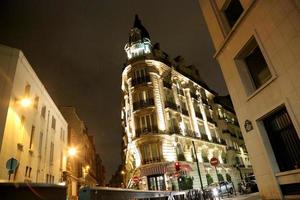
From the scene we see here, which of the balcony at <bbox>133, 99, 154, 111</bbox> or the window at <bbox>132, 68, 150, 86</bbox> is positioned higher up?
the window at <bbox>132, 68, 150, 86</bbox>

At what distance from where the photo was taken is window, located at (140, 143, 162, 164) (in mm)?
25670

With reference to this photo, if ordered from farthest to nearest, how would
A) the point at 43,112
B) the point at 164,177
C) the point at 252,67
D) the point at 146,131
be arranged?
1. the point at 146,131
2. the point at 164,177
3. the point at 43,112
4. the point at 252,67

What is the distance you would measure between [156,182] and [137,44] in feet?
69.0

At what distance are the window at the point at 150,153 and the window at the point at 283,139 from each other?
60.9ft

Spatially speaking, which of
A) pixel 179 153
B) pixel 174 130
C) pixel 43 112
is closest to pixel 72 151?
pixel 43 112

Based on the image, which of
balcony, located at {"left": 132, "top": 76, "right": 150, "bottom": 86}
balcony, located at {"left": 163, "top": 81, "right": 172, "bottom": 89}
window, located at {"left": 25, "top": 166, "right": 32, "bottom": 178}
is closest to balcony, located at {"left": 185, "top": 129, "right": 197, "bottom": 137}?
balcony, located at {"left": 163, "top": 81, "right": 172, "bottom": 89}

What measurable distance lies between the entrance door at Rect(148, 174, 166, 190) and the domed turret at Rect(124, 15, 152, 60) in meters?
17.8

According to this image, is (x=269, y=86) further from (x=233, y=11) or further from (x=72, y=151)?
(x=72, y=151)

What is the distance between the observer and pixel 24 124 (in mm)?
14977

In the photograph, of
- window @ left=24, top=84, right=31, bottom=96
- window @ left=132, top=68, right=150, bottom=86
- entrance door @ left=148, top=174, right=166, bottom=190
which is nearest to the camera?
window @ left=24, top=84, right=31, bottom=96

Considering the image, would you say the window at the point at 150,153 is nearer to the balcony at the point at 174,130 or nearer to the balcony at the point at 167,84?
the balcony at the point at 174,130

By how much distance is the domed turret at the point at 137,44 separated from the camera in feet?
112

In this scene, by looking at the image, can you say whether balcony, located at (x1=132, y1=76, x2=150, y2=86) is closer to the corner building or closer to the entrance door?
the corner building

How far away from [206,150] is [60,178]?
69.6 ft
